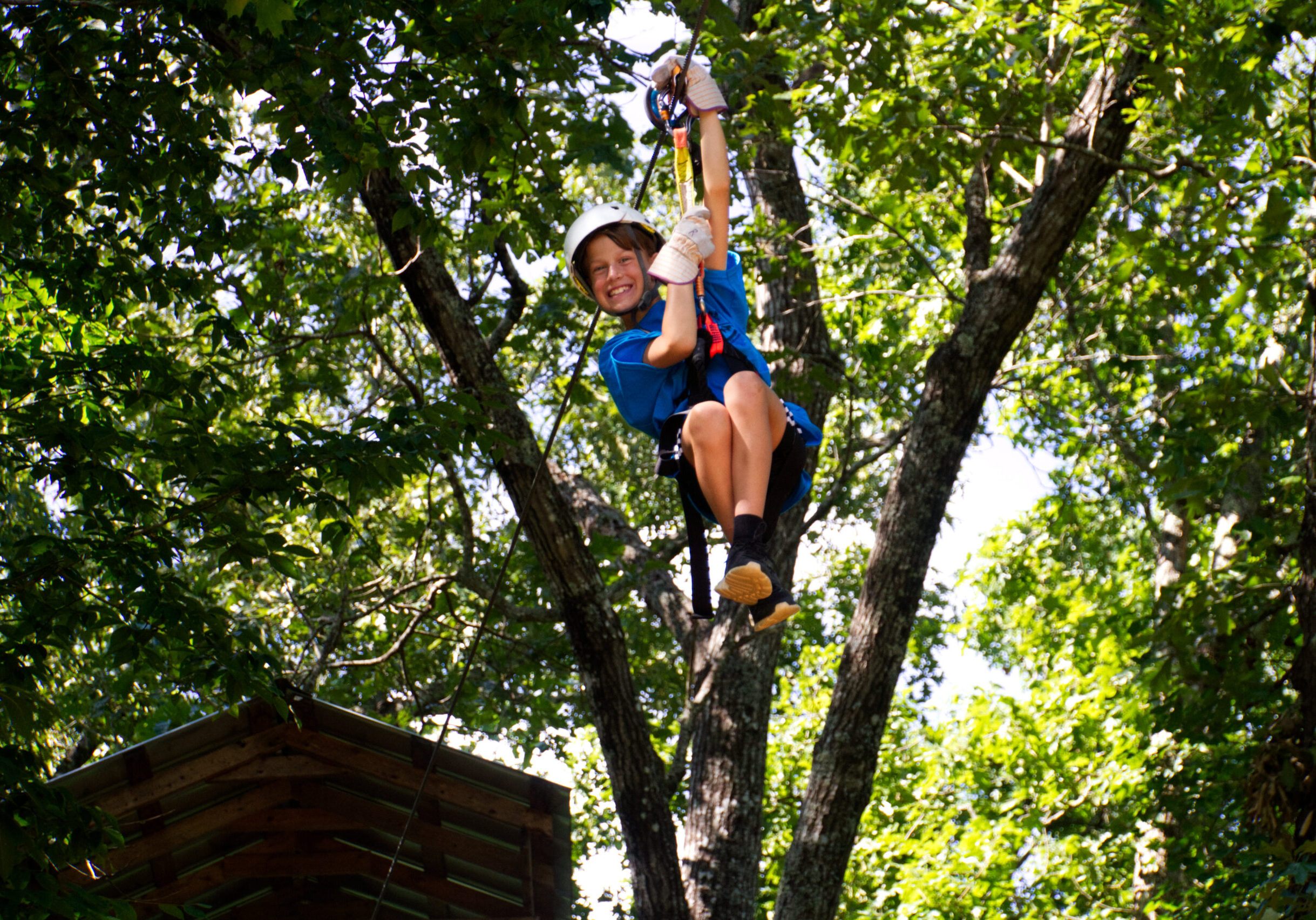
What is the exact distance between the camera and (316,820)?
4.88 meters

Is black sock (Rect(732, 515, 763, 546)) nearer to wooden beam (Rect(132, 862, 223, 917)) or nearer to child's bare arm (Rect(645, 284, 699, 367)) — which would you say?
child's bare arm (Rect(645, 284, 699, 367))

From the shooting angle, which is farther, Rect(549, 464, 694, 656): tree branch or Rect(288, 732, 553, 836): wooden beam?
Rect(549, 464, 694, 656): tree branch

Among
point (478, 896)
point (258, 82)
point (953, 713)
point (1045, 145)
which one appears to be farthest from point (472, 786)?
point (953, 713)

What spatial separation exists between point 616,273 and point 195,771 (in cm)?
263

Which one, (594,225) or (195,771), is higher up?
(594,225)

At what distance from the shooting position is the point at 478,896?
5074 mm

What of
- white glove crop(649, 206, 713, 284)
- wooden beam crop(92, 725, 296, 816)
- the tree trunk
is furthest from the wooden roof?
white glove crop(649, 206, 713, 284)

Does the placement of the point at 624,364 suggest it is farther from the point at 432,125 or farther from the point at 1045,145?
the point at 1045,145

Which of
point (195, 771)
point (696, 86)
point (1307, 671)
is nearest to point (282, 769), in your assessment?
point (195, 771)

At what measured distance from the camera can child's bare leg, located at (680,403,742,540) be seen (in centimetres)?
279

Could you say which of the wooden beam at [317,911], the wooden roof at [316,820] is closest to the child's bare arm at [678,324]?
the wooden roof at [316,820]

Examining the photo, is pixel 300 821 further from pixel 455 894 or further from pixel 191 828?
pixel 455 894

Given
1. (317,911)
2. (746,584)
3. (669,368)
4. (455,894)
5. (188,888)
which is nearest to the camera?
(746,584)

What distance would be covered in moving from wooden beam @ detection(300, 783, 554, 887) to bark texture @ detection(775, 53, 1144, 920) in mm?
1159
